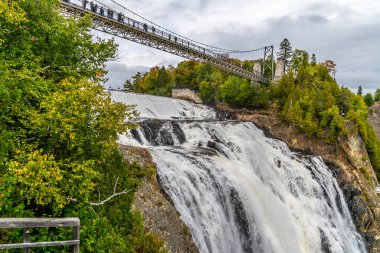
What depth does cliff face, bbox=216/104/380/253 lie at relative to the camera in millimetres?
27562

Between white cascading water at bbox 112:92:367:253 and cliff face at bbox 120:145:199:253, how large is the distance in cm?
94

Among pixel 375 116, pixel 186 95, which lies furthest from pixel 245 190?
pixel 375 116

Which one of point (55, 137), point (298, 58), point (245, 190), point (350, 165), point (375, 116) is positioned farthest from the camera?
point (375, 116)

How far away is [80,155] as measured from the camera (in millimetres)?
9539

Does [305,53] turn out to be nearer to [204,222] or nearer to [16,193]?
[204,222]

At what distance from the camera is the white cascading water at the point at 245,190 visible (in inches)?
622

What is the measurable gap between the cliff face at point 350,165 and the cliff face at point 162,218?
775 inches

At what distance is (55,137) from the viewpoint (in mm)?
8703

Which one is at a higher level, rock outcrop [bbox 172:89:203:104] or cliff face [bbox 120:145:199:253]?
rock outcrop [bbox 172:89:203:104]

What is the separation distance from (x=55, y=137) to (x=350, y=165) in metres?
33.3

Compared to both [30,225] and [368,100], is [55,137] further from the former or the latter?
[368,100]

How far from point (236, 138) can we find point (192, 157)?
10582 millimetres

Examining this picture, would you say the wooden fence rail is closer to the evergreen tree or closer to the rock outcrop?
the rock outcrop

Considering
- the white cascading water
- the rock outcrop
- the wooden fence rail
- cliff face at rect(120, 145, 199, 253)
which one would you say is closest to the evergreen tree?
the rock outcrop
